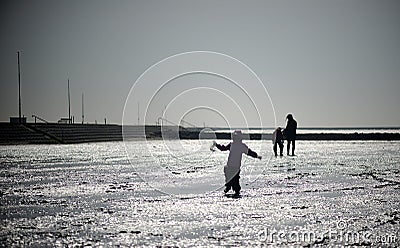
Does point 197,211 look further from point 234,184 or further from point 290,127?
point 290,127

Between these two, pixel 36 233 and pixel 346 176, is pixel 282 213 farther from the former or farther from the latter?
pixel 346 176

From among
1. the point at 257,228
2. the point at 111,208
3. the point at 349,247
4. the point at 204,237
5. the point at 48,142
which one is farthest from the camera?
the point at 48,142

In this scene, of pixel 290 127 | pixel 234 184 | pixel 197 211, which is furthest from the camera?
pixel 290 127

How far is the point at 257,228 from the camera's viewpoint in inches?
335

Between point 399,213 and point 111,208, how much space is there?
5.61 meters

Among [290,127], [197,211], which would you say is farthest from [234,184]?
[290,127]

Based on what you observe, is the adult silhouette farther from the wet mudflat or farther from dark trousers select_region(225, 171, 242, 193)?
dark trousers select_region(225, 171, 242, 193)

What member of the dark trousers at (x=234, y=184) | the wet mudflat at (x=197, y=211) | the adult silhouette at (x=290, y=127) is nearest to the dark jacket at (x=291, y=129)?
the adult silhouette at (x=290, y=127)

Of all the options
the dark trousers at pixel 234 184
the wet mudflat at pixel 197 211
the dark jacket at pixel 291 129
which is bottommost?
the wet mudflat at pixel 197 211

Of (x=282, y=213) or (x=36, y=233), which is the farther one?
(x=282, y=213)

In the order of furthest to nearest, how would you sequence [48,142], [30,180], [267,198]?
[48,142], [30,180], [267,198]

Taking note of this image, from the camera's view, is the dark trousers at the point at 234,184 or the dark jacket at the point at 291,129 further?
the dark jacket at the point at 291,129

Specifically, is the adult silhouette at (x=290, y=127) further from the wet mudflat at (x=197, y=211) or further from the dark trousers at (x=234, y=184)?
the dark trousers at (x=234, y=184)

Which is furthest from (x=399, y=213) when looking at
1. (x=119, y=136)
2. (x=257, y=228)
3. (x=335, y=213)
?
(x=119, y=136)
